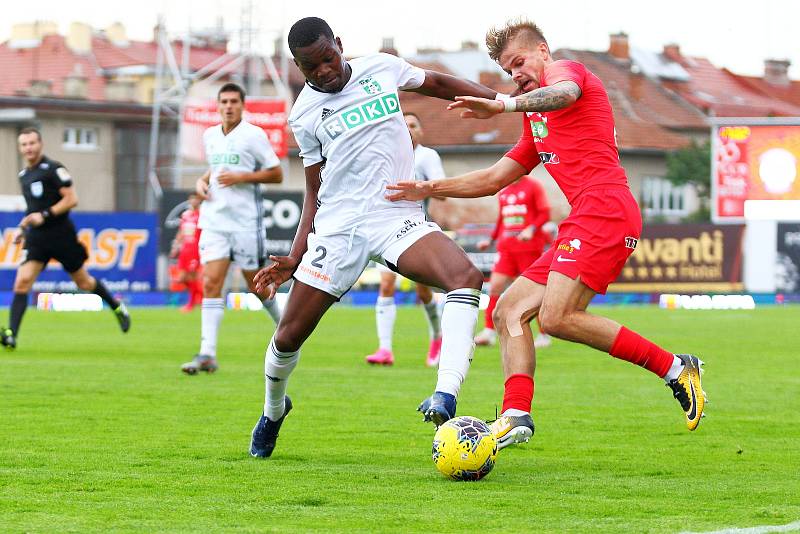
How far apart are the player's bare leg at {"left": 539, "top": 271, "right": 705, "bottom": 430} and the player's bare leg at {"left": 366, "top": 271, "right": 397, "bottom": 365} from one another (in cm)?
714

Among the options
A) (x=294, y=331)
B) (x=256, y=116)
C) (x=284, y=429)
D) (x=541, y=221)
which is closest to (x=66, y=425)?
(x=284, y=429)

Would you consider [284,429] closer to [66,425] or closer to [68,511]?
[66,425]

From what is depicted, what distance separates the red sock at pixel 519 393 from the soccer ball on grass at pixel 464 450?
0.46 metres

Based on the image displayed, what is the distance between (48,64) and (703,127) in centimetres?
3409

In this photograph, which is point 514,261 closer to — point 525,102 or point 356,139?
point 356,139

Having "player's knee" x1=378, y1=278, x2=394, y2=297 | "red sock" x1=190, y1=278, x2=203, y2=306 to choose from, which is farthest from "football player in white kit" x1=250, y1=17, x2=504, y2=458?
"red sock" x1=190, y1=278, x2=203, y2=306

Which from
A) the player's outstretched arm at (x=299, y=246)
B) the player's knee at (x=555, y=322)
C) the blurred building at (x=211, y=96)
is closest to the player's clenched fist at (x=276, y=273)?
the player's outstretched arm at (x=299, y=246)

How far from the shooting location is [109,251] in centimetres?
3247

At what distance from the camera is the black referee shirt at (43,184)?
52.5ft

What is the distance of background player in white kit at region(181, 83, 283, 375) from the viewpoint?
1342 cm

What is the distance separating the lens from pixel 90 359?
602 inches

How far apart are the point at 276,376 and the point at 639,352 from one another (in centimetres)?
192

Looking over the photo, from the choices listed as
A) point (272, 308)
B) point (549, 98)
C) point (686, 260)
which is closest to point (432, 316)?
point (272, 308)

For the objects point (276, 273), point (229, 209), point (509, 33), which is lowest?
point (229, 209)
